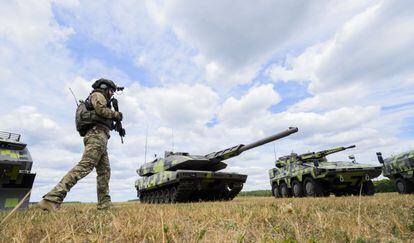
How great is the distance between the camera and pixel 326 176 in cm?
1098

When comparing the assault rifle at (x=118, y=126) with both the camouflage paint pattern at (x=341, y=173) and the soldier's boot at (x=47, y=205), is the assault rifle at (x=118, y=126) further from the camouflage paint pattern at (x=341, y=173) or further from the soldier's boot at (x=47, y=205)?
the camouflage paint pattern at (x=341, y=173)

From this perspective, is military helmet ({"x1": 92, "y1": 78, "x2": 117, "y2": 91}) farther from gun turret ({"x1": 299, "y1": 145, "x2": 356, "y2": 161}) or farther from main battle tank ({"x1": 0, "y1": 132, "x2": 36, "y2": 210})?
gun turret ({"x1": 299, "y1": 145, "x2": 356, "y2": 161})

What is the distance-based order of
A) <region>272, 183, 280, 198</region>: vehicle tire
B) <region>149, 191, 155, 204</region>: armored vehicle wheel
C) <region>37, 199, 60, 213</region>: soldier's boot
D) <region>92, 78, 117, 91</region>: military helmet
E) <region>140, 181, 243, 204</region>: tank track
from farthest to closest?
<region>272, 183, 280, 198</region>: vehicle tire
<region>149, 191, 155, 204</region>: armored vehicle wheel
<region>140, 181, 243, 204</region>: tank track
<region>92, 78, 117, 91</region>: military helmet
<region>37, 199, 60, 213</region>: soldier's boot

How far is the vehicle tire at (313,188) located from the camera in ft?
A: 37.1

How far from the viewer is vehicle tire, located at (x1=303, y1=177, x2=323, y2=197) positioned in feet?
37.1

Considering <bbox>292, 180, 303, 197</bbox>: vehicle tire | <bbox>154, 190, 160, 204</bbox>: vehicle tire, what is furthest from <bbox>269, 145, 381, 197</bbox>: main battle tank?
<bbox>154, 190, 160, 204</bbox>: vehicle tire

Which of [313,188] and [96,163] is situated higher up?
[313,188]

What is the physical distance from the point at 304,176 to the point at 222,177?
4.45m

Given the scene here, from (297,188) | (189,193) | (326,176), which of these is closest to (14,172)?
(189,193)

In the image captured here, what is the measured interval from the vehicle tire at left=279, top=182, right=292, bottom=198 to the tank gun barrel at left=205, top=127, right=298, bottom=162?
5.56m

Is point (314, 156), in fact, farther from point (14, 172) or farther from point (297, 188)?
point (14, 172)

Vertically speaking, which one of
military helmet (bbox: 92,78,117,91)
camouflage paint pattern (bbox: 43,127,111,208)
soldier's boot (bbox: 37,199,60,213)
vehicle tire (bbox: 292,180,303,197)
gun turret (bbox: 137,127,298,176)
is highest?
military helmet (bbox: 92,78,117,91)

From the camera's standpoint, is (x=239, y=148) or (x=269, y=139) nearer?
(x=269, y=139)

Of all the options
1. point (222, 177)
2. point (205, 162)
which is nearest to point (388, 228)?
point (222, 177)
